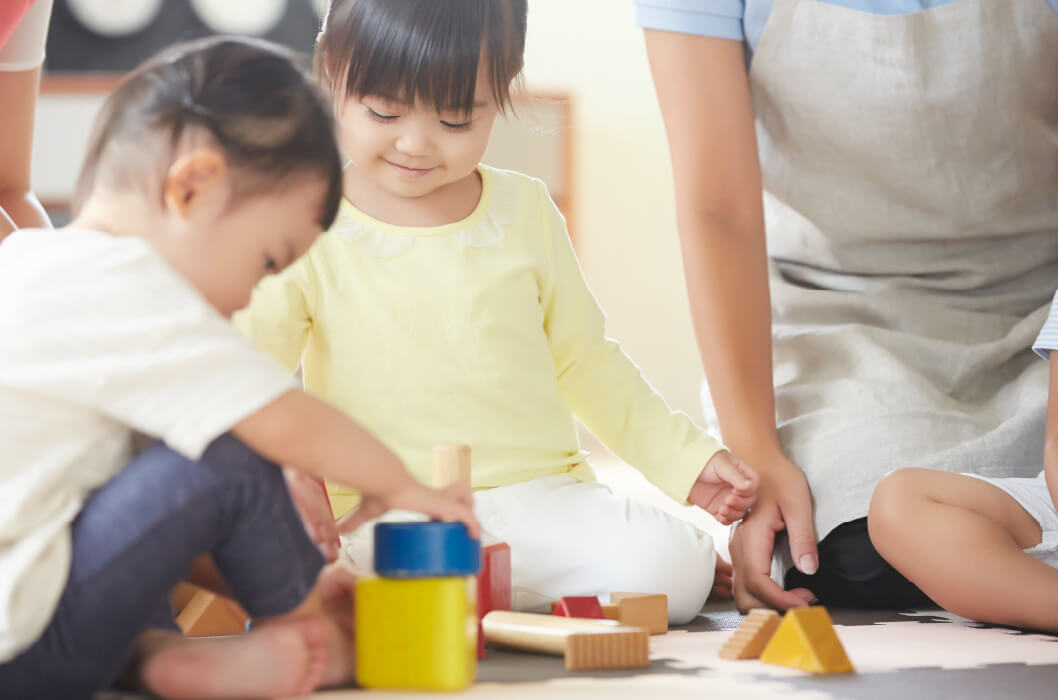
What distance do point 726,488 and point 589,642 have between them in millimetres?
354

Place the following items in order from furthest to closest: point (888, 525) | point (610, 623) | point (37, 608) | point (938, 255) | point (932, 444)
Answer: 1. point (938, 255)
2. point (932, 444)
3. point (888, 525)
4. point (610, 623)
5. point (37, 608)

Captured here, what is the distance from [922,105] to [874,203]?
108mm

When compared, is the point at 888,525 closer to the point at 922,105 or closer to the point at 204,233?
the point at 922,105

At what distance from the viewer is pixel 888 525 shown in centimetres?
100

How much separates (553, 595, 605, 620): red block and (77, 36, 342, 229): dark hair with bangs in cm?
36

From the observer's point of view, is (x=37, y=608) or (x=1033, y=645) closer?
(x=37, y=608)

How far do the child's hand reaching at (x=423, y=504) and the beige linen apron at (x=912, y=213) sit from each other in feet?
1.72

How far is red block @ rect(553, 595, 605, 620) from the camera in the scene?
2.89ft

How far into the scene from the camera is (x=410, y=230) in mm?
1109

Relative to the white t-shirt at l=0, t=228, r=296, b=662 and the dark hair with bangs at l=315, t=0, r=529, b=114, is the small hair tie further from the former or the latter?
the dark hair with bangs at l=315, t=0, r=529, b=114

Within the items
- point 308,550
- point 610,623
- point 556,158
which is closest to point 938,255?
point 610,623

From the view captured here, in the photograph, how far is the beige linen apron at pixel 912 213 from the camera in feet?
3.78

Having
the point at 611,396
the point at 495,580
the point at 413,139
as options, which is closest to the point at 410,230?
the point at 413,139

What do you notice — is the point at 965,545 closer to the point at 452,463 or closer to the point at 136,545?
the point at 452,463
